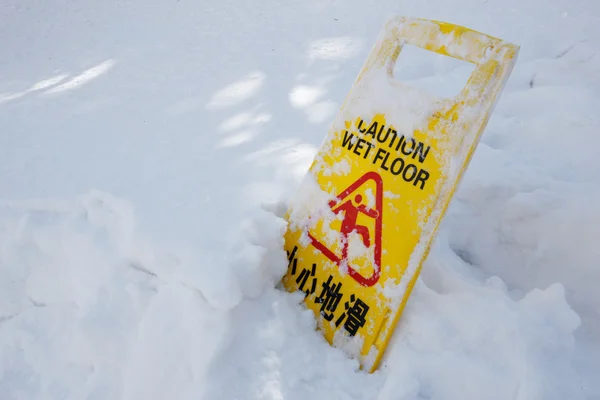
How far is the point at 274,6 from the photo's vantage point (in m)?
3.10

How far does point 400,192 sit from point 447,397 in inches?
18.5

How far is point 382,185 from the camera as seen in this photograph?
3.73 ft

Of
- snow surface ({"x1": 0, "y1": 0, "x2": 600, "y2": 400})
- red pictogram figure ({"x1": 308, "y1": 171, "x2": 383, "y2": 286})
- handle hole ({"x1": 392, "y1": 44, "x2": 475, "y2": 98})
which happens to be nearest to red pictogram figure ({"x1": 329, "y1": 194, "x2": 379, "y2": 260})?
red pictogram figure ({"x1": 308, "y1": 171, "x2": 383, "y2": 286})

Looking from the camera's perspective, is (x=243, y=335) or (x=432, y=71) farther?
(x=432, y=71)

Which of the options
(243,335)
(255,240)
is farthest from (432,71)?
(243,335)

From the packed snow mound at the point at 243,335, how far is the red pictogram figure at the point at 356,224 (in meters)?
0.12

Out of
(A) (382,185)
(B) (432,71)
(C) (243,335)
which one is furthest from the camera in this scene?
(B) (432,71)

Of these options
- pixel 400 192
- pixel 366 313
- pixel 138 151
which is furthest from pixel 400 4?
pixel 366 313

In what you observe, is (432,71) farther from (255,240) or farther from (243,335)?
(243,335)

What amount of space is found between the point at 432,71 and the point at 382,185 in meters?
1.25

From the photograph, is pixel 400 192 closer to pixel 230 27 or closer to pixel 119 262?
pixel 119 262

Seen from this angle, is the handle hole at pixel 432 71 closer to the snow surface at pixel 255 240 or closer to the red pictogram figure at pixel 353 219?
the snow surface at pixel 255 240

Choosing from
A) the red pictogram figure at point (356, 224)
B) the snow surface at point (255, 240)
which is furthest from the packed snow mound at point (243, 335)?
the red pictogram figure at point (356, 224)

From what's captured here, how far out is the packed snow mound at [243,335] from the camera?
3.08 feet
